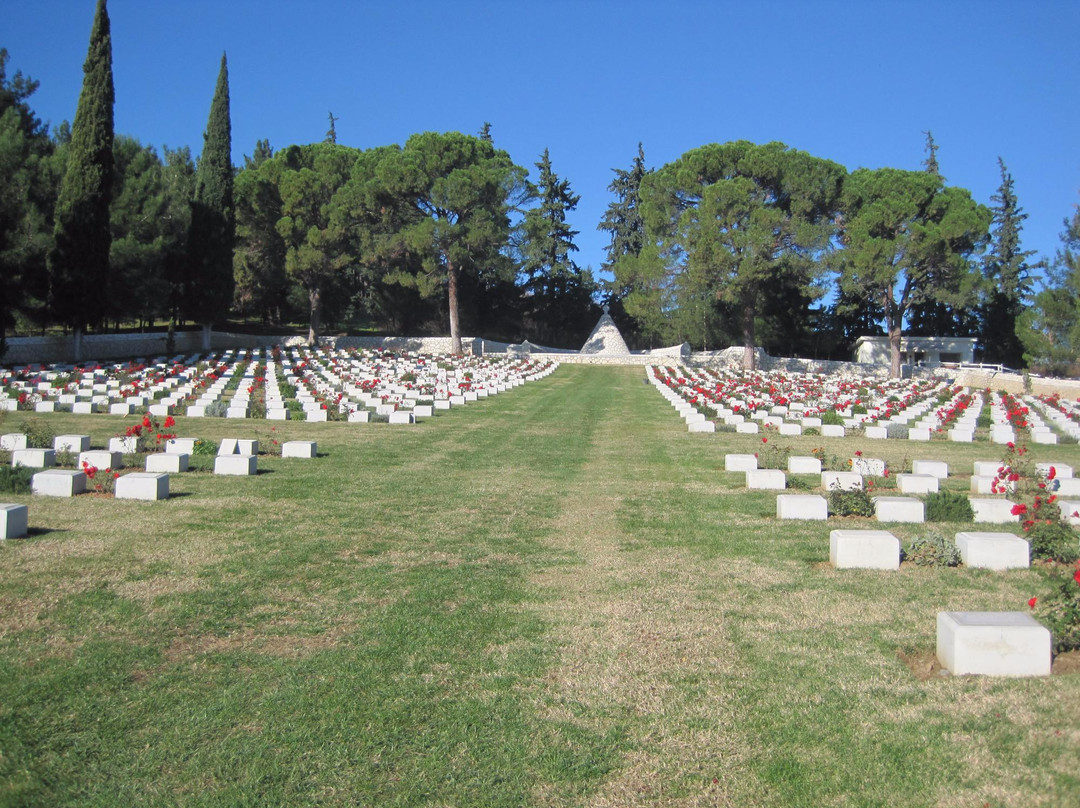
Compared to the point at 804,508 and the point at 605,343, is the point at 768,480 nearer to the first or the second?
the point at 804,508

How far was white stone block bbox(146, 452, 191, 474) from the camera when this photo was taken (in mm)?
10414

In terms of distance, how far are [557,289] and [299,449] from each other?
48.4 metres

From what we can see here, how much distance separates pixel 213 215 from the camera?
119ft

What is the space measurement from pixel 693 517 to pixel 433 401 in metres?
13.0

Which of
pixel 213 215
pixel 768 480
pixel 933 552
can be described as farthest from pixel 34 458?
pixel 213 215

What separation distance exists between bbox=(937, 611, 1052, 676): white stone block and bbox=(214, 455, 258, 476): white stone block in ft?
27.9

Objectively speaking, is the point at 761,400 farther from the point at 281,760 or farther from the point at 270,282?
the point at 270,282

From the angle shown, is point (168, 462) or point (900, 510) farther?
point (168, 462)

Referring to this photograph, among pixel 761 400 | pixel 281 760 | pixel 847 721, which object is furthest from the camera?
pixel 761 400

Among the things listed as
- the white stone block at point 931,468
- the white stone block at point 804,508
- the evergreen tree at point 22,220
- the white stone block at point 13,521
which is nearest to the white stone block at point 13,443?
the white stone block at point 13,521

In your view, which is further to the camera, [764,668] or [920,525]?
[920,525]

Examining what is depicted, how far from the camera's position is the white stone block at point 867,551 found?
6.65 metres

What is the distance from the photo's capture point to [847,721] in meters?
3.98

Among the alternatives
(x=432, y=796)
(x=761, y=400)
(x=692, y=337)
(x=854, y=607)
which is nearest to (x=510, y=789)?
(x=432, y=796)
